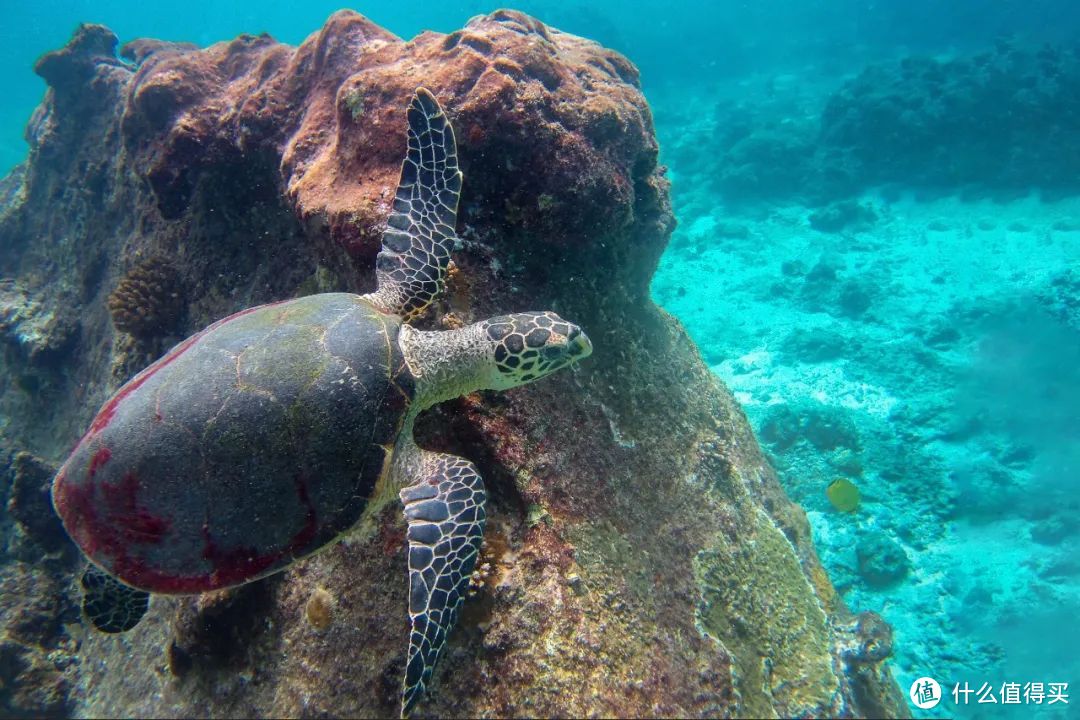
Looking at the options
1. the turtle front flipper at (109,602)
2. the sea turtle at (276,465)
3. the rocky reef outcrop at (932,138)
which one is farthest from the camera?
the rocky reef outcrop at (932,138)

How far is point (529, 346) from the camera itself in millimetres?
3129

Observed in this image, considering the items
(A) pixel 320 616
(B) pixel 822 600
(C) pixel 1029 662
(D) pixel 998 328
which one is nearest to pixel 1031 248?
(D) pixel 998 328

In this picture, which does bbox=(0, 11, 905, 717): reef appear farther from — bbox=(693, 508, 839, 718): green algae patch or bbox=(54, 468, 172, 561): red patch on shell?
bbox=(54, 468, 172, 561): red patch on shell

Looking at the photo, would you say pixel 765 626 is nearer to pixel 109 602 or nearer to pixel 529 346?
pixel 529 346

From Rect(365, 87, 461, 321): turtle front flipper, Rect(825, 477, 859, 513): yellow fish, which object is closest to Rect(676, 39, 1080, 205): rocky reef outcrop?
Rect(825, 477, 859, 513): yellow fish

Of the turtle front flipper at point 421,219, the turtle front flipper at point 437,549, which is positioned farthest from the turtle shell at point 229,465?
the turtle front flipper at point 421,219

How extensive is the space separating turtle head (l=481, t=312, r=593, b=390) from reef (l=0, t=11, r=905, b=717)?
0.29 m

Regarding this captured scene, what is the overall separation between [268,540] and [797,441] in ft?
30.6

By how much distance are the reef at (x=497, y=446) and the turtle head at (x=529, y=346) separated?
11.5 inches

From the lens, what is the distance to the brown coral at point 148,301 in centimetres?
509

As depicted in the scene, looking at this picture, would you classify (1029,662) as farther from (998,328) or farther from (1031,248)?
(1031,248)

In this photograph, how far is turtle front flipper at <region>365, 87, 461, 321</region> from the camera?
11.0ft

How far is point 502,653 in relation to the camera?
268 centimetres

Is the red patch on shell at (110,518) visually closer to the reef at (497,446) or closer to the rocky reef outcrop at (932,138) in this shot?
the reef at (497,446)
